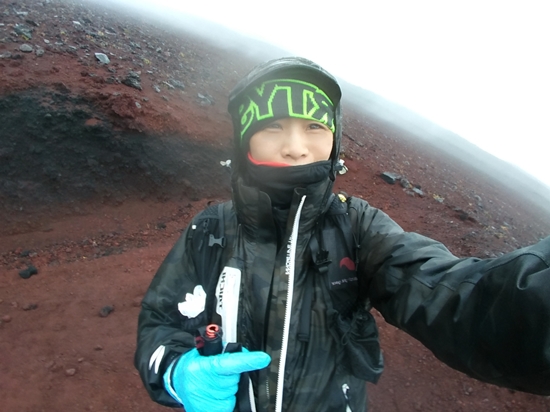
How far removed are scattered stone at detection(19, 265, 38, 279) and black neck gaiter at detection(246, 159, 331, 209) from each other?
15.2 feet

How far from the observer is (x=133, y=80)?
8.02 metres

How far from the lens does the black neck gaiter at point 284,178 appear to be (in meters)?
1.82

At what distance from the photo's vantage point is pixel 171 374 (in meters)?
1.79

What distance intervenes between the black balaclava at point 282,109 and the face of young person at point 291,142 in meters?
0.04

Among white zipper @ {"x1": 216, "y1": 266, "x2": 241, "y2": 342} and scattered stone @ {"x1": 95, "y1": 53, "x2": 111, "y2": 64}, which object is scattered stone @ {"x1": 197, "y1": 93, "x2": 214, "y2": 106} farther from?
white zipper @ {"x1": 216, "y1": 266, "x2": 241, "y2": 342}

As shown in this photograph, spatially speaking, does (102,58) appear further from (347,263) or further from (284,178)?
(347,263)

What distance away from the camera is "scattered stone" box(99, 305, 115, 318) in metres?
4.52

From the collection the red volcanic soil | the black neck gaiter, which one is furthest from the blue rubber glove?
the red volcanic soil

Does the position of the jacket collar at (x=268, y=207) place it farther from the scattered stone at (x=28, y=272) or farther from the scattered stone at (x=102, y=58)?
the scattered stone at (x=102, y=58)

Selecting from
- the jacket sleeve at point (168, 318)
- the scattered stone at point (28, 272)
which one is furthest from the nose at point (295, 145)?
the scattered stone at point (28, 272)

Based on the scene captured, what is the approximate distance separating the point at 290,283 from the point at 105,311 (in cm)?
368

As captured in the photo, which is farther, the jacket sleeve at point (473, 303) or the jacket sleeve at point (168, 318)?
the jacket sleeve at point (168, 318)

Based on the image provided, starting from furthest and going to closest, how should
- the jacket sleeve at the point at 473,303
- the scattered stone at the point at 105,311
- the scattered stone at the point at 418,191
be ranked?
the scattered stone at the point at 418,191 < the scattered stone at the point at 105,311 < the jacket sleeve at the point at 473,303

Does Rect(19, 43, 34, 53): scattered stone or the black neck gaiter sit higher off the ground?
the black neck gaiter
